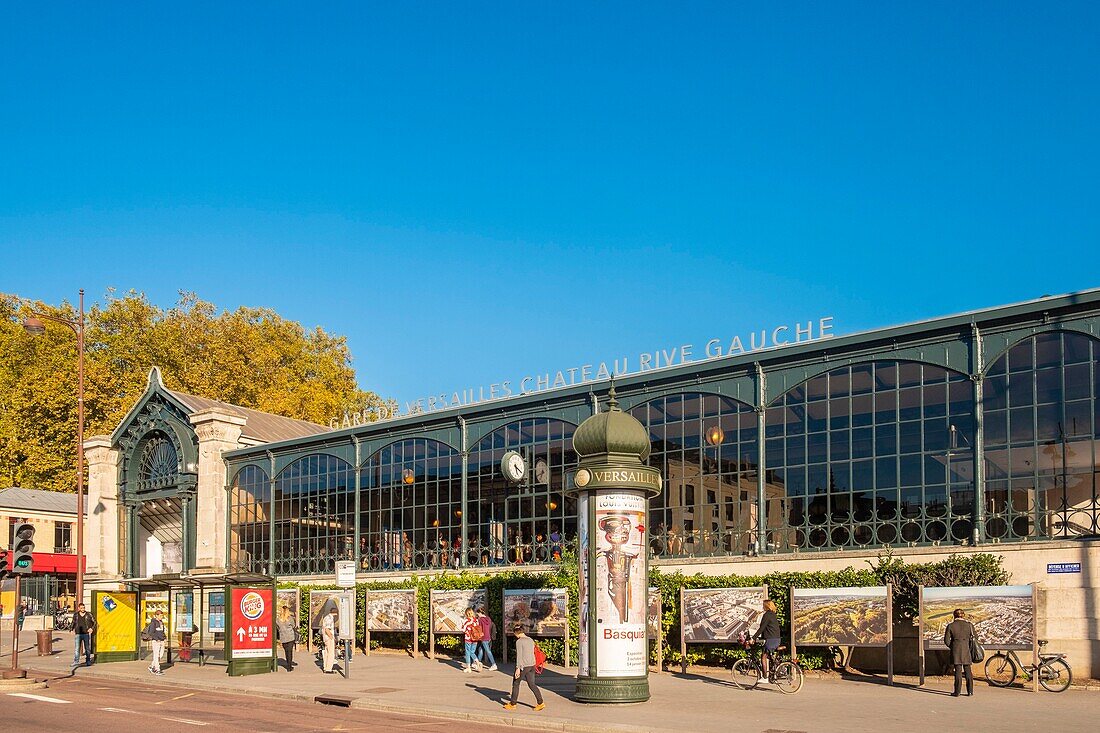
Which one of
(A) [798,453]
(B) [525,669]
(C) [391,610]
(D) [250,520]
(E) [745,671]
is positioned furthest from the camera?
(D) [250,520]

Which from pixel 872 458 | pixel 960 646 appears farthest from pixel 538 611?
pixel 960 646

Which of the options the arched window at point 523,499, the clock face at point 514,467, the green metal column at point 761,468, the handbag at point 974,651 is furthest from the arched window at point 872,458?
the clock face at point 514,467

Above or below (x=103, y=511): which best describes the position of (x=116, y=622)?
below

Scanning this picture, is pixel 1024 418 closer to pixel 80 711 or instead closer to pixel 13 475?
pixel 80 711

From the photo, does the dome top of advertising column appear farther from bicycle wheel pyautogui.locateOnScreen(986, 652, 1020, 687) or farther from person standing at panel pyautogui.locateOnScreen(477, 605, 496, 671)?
person standing at panel pyautogui.locateOnScreen(477, 605, 496, 671)

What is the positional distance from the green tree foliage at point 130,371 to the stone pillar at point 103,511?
12.8 meters

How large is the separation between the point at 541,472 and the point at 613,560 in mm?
16173

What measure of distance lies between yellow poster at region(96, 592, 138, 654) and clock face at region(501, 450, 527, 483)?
11957 millimetres

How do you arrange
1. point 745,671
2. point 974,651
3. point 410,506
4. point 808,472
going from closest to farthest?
point 974,651
point 745,671
point 808,472
point 410,506

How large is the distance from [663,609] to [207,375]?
46885 mm

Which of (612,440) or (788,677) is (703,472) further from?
(612,440)

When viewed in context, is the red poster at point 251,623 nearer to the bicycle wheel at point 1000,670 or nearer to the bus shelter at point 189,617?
the bus shelter at point 189,617

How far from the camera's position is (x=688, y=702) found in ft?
69.3

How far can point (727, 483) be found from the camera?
32.0m
